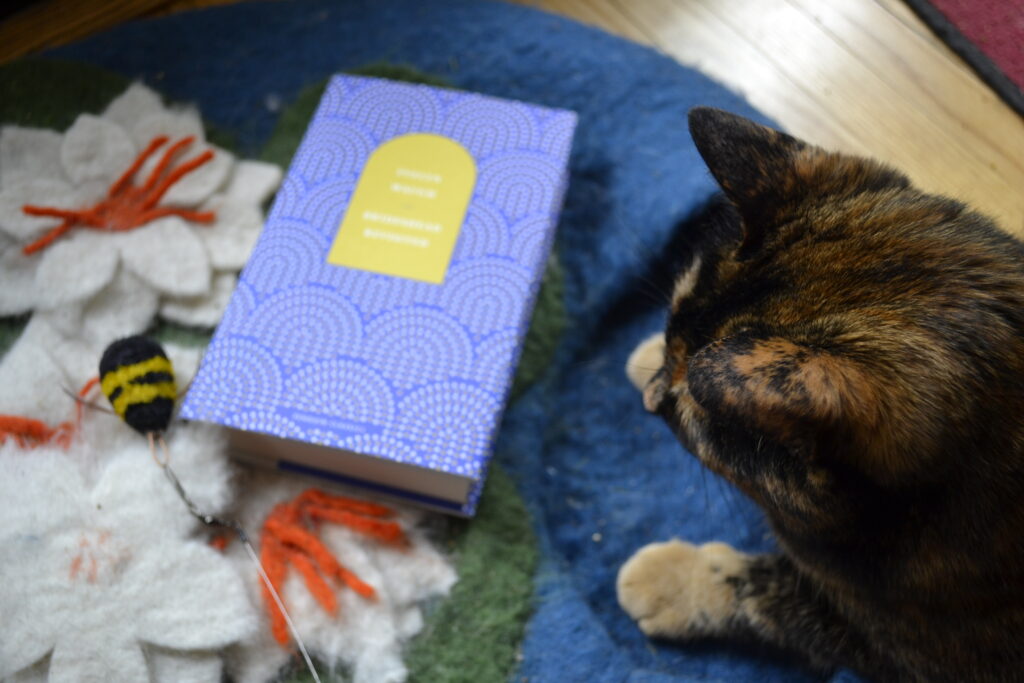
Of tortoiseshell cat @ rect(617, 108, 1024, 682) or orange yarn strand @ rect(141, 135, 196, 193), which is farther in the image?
orange yarn strand @ rect(141, 135, 196, 193)

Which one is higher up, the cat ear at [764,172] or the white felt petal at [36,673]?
the cat ear at [764,172]

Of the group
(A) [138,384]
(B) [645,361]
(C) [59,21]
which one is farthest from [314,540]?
(C) [59,21]

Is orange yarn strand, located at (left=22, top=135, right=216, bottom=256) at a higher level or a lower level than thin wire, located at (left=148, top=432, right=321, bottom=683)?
higher

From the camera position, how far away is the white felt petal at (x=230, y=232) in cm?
102

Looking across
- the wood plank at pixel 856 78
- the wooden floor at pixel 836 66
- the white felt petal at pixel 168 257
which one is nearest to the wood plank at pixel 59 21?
the wooden floor at pixel 836 66

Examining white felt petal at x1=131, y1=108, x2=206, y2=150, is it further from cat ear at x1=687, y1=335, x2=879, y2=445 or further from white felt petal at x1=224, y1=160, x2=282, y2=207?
cat ear at x1=687, y1=335, x2=879, y2=445

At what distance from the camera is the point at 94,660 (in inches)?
30.4

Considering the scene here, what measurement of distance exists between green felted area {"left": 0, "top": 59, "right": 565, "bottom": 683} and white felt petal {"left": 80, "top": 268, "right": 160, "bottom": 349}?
27mm

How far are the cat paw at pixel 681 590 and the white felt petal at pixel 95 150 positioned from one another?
786mm

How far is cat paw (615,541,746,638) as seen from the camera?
2.93 ft

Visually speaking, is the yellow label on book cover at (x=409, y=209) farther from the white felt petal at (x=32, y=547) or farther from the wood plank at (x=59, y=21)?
the wood plank at (x=59, y=21)

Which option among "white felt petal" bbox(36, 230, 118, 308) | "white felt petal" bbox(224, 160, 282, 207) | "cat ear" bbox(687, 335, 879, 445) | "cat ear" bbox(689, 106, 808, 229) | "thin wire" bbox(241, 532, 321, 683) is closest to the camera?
"cat ear" bbox(687, 335, 879, 445)

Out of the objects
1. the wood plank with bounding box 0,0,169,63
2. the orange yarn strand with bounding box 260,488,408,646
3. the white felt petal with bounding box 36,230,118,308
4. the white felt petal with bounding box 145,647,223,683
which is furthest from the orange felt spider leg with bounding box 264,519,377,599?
the wood plank with bounding box 0,0,169,63

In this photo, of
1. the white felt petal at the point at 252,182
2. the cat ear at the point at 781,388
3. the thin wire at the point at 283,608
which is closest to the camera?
the cat ear at the point at 781,388
